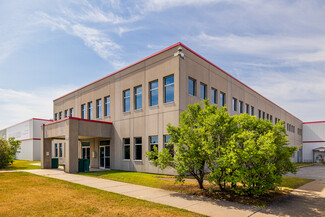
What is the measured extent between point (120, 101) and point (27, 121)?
106ft

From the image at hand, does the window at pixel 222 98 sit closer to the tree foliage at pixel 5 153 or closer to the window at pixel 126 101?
the window at pixel 126 101

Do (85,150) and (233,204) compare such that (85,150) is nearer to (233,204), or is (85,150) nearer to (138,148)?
(138,148)

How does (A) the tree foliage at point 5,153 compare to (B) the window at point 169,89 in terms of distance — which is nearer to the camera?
(B) the window at point 169,89

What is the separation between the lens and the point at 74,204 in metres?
8.52

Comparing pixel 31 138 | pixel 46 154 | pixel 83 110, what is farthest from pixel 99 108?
pixel 31 138

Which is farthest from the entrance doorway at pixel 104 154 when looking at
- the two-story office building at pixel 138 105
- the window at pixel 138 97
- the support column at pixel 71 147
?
the window at pixel 138 97

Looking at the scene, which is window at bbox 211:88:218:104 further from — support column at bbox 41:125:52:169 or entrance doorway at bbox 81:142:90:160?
support column at bbox 41:125:52:169

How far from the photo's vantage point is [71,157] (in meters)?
19.0

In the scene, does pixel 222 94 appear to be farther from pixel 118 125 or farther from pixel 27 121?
pixel 27 121

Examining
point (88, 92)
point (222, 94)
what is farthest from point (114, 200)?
point (88, 92)

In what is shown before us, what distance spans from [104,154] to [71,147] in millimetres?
4964

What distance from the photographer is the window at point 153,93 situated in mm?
18797

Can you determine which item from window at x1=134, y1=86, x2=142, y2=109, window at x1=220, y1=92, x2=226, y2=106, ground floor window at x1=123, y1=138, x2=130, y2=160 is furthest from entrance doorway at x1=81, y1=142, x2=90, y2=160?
window at x1=220, y1=92, x2=226, y2=106

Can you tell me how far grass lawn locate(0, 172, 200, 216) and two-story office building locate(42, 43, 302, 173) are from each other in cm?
795
